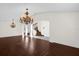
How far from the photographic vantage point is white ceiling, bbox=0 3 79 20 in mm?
1331

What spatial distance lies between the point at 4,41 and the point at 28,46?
0.23 metres

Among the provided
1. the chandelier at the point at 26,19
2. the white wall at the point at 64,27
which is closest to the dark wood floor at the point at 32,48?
the white wall at the point at 64,27

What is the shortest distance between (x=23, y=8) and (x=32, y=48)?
14.7 inches

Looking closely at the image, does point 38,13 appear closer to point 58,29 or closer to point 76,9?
point 58,29

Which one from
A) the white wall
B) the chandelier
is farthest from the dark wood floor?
the chandelier

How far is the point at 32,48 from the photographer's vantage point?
1.34 m

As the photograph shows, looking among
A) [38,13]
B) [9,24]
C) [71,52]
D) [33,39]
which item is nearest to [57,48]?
[71,52]

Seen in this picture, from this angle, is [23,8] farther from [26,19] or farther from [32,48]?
[32,48]

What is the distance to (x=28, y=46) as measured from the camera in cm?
135

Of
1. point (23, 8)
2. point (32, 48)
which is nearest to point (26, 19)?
point (23, 8)

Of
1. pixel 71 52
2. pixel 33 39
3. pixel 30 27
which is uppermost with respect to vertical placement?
pixel 30 27

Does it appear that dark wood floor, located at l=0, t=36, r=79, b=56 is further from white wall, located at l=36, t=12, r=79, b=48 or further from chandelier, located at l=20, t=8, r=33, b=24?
chandelier, located at l=20, t=8, r=33, b=24

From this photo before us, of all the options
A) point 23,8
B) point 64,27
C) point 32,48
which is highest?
point 23,8

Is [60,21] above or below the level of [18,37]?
above
